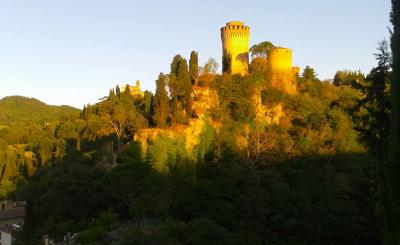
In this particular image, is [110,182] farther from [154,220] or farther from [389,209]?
[389,209]

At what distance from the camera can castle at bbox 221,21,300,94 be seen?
4250cm

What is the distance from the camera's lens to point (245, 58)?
43.4 m

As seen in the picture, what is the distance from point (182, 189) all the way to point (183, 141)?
11.9 feet

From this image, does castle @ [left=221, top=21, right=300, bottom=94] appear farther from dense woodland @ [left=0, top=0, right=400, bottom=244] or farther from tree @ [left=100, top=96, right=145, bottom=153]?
tree @ [left=100, top=96, right=145, bottom=153]

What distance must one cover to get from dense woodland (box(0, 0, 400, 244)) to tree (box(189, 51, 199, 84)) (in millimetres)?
86

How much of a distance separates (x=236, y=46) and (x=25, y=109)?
103303 mm

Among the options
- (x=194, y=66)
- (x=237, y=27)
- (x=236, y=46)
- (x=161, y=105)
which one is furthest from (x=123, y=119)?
(x=237, y=27)

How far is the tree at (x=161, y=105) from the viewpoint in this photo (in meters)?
33.4

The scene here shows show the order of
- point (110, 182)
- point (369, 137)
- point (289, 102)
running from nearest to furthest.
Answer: point (369, 137), point (110, 182), point (289, 102)

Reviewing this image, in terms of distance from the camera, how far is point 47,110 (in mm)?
129750

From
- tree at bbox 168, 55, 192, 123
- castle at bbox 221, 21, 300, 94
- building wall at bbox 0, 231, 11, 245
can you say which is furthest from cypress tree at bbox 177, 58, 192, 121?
building wall at bbox 0, 231, 11, 245

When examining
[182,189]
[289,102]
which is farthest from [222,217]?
[289,102]

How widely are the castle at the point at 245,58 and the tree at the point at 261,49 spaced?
27.0 inches

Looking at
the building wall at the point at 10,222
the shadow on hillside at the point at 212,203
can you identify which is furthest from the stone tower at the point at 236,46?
the building wall at the point at 10,222
